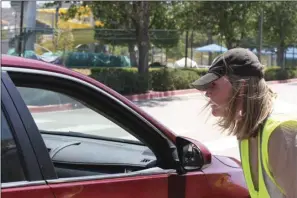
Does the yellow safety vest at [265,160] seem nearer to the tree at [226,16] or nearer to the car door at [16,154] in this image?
the car door at [16,154]

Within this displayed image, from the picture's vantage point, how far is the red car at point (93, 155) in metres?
2.15

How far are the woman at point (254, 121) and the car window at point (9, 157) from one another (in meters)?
0.81

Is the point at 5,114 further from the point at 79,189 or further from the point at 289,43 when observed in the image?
the point at 289,43

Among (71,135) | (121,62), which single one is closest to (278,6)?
(121,62)

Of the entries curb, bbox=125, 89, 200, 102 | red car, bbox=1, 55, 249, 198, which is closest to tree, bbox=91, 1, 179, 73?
curb, bbox=125, 89, 200, 102

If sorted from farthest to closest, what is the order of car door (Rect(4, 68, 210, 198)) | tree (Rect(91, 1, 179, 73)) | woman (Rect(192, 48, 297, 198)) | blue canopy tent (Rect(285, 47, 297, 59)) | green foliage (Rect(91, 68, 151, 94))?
blue canopy tent (Rect(285, 47, 297, 59)), tree (Rect(91, 1, 179, 73)), green foliage (Rect(91, 68, 151, 94)), car door (Rect(4, 68, 210, 198)), woman (Rect(192, 48, 297, 198))

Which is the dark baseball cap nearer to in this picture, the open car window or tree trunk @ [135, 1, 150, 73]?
the open car window

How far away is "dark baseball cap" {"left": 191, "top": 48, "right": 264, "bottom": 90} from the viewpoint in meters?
2.18

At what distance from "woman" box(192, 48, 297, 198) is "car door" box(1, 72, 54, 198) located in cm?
76

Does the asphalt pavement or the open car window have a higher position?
the open car window

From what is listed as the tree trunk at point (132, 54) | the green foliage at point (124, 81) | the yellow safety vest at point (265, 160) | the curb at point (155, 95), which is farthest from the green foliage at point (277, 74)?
the yellow safety vest at point (265, 160)

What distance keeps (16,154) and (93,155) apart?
93cm

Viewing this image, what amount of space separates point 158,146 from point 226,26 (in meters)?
28.1

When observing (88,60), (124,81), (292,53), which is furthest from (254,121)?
(292,53)
